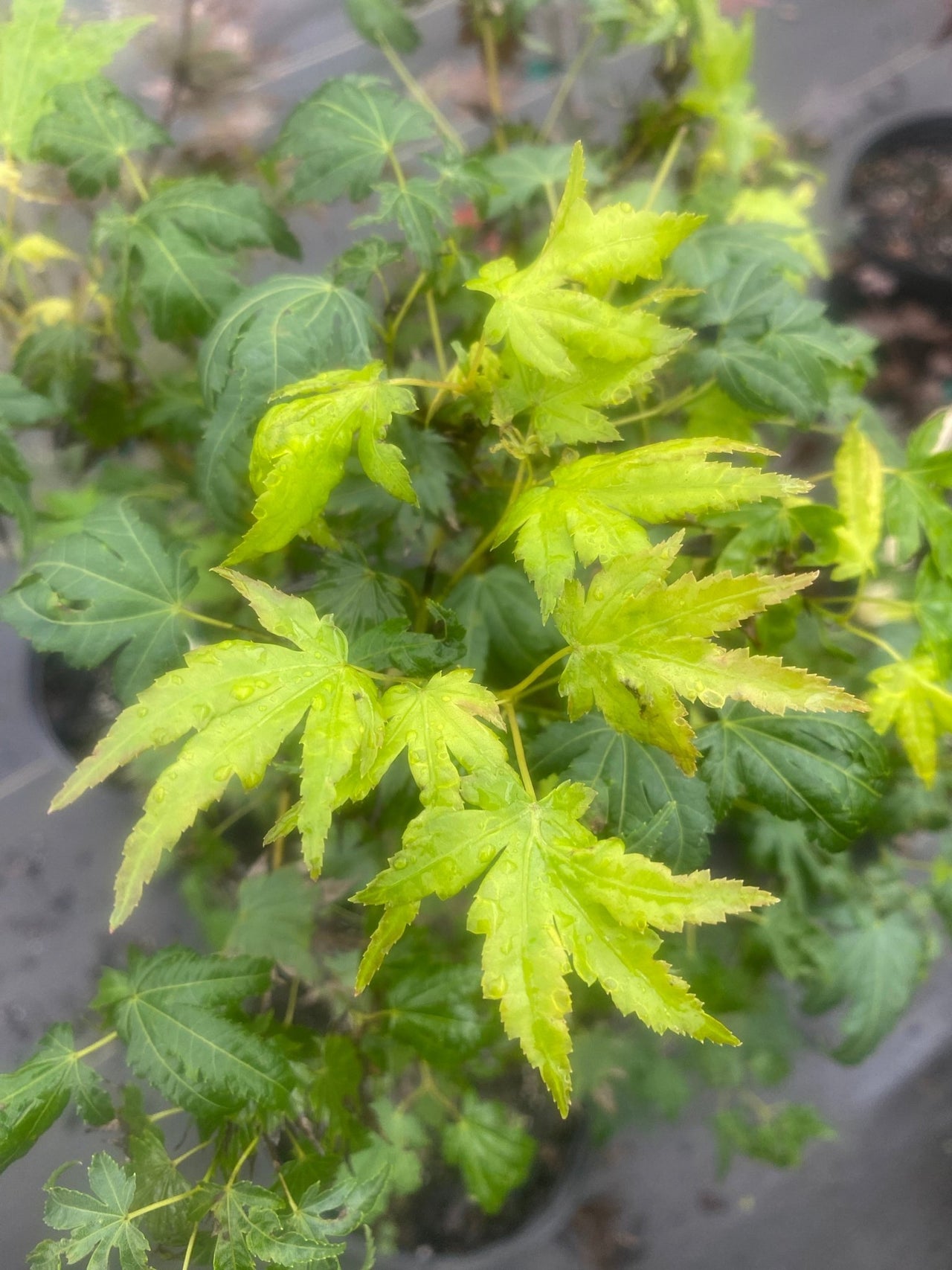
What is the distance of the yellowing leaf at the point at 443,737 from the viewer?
0.43 meters

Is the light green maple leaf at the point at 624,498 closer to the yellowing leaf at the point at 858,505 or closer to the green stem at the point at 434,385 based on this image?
the green stem at the point at 434,385

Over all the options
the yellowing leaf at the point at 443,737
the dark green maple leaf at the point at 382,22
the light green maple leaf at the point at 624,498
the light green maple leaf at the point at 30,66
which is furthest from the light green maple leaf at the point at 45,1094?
the dark green maple leaf at the point at 382,22

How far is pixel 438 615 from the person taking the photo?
0.49 m

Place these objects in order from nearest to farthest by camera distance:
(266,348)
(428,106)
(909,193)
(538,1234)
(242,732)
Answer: (242,732), (266,348), (428,106), (538,1234), (909,193)

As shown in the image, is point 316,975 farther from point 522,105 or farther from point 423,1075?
point 522,105

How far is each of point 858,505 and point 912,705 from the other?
0.15 m

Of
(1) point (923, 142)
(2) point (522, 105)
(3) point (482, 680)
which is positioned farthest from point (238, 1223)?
(1) point (923, 142)

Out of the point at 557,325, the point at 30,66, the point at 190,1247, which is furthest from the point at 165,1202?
the point at 30,66

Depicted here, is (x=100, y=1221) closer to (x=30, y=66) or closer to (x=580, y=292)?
(x=580, y=292)

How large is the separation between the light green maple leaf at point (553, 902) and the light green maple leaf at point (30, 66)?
66 centimetres

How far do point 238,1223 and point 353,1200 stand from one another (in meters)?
0.07

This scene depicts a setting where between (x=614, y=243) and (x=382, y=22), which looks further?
(x=382, y=22)

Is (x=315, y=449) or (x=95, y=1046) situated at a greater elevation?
(x=315, y=449)

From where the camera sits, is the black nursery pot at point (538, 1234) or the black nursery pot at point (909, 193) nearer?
the black nursery pot at point (538, 1234)
